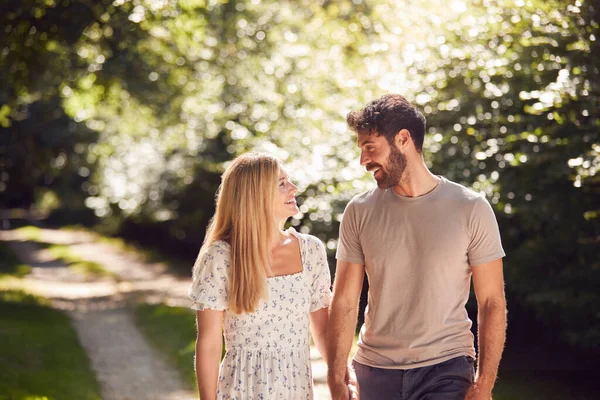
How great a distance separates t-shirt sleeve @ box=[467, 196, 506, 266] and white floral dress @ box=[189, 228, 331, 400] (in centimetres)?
84

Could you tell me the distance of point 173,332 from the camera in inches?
542

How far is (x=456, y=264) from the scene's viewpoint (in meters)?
3.82

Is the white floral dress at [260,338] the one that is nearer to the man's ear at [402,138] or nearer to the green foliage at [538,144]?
the man's ear at [402,138]

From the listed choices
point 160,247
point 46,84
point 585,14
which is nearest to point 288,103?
point 46,84

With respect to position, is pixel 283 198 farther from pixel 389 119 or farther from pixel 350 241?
pixel 389 119

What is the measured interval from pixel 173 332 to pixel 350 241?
1009cm

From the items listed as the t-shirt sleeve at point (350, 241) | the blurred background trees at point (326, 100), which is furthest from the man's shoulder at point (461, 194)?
the blurred background trees at point (326, 100)

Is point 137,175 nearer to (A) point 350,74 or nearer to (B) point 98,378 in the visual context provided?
(A) point 350,74

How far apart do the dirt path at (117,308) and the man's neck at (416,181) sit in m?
2.45

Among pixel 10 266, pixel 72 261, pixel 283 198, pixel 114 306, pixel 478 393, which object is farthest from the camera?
pixel 72 261

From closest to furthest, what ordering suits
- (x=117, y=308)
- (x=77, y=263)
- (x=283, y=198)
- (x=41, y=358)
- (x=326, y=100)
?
(x=283, y=198) < (x=41, y=358) < (x=326, y=100) < (x=117, y=308) < (x=77, y=263)

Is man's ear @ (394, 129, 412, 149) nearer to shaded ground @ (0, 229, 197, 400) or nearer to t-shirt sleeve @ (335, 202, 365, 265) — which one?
t-shirt sleeve @ (335, 202, 365, 265)

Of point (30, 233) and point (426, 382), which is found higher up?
point (426, 382)

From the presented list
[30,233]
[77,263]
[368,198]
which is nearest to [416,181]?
[368,198]
